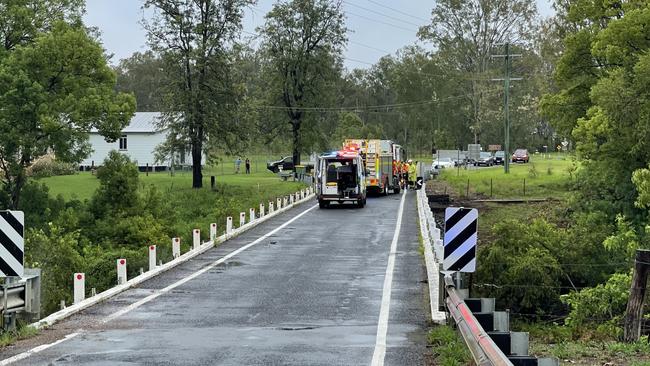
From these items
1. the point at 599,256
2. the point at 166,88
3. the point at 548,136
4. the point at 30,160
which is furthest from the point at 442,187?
the point at 548,136

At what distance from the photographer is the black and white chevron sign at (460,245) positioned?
1259 cm

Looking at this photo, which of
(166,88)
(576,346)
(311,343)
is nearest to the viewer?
(311,343)

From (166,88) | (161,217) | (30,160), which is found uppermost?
(166,88)

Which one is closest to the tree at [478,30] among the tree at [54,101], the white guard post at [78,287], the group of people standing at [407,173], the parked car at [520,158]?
the parked car at [520,158]

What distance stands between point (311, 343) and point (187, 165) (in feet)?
219

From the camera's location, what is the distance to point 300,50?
72.4 m

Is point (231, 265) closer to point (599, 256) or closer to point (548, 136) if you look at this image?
point (599, 256)

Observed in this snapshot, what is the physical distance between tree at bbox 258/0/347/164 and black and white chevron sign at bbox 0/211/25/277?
60531 mm

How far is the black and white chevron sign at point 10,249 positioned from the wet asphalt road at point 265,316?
1.00m

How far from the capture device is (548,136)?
120m

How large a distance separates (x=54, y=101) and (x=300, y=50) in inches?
1441

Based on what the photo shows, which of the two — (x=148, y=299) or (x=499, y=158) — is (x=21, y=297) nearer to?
(x=148, y=299)

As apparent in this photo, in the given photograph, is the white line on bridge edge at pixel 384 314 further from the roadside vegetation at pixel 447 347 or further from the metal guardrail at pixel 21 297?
the metal guardrail at pixel 21 297

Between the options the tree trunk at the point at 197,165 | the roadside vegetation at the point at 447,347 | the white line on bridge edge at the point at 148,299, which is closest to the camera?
the roadside vegetation at the point at 447,347
